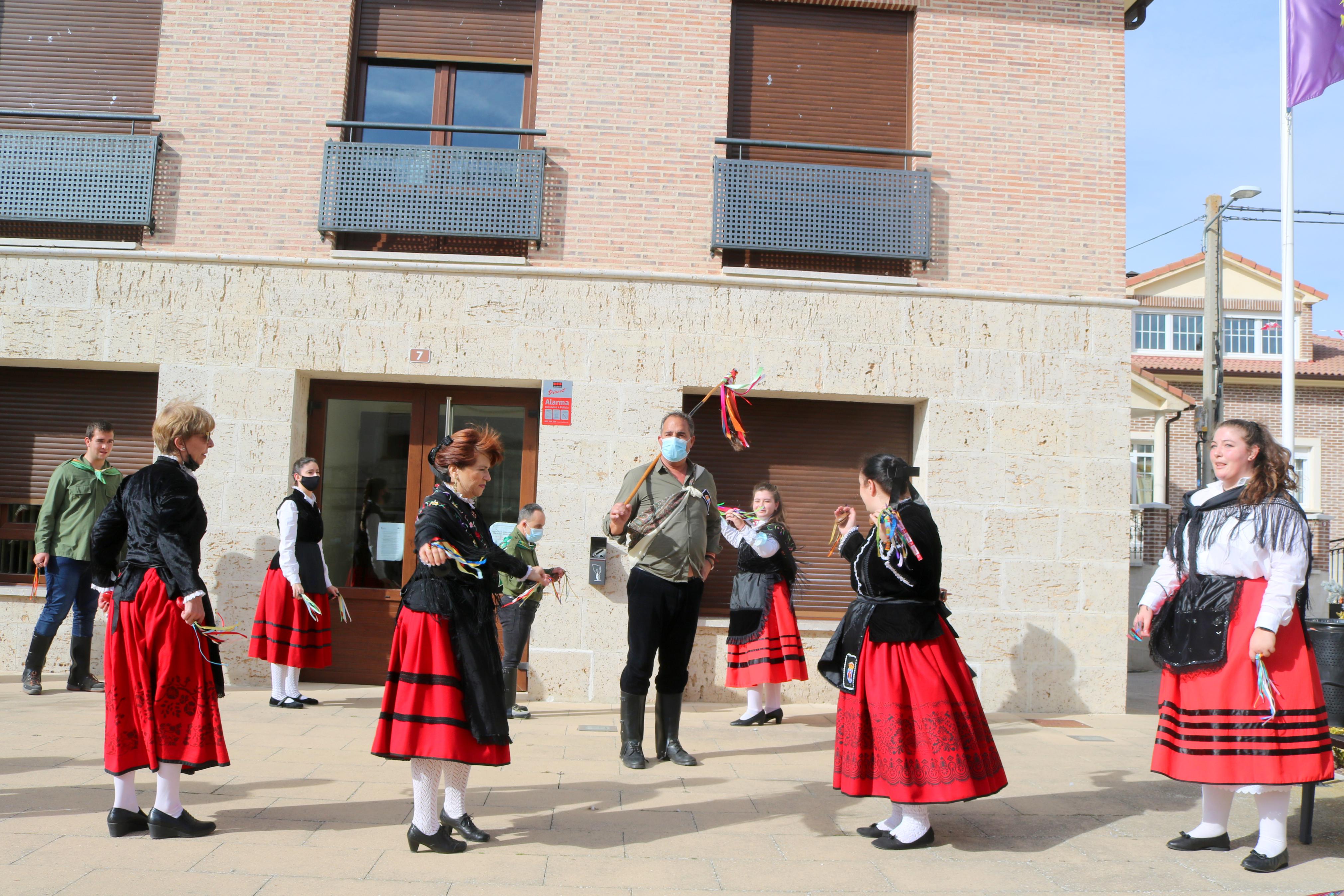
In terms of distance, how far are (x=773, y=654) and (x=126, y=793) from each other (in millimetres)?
4432

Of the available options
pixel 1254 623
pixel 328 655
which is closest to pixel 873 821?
pixel 1254 623

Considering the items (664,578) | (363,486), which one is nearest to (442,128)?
(363,486)

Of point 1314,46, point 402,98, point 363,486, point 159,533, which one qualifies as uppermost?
point 1314,46

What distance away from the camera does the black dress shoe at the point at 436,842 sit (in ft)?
13.2

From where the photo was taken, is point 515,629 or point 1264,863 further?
point 515,629

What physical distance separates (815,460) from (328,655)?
4.37 metres

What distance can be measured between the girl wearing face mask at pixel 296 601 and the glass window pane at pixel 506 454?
4.40 ft

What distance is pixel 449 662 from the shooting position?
13.3 feet

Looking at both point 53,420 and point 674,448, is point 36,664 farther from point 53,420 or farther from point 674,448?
point 674,448

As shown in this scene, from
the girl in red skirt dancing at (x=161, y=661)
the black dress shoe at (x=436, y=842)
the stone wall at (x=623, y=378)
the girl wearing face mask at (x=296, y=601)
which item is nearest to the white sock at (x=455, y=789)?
the black dress shoe at (x=436, y=842)

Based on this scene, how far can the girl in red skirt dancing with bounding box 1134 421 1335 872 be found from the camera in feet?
13.6

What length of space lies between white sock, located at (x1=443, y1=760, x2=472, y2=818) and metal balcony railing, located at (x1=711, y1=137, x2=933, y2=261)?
5.57m

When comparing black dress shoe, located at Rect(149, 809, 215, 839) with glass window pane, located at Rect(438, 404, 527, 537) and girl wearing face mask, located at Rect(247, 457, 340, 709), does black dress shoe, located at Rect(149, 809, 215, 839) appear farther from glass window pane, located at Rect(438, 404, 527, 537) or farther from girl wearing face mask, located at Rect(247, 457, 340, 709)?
glass window pane, located at Rect(438, 404, 527, 537)

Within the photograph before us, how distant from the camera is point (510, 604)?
7332 millimetres
